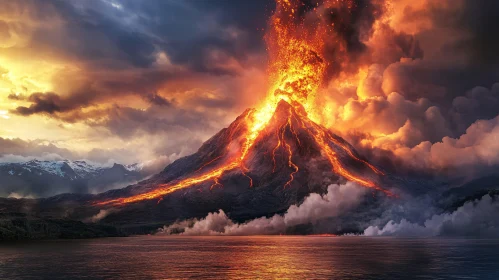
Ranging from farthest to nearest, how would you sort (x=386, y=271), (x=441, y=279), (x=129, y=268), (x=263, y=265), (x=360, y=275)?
(x=263, y=265) < (x=129, y=268) < (x=386, y=271) < (x=360, y=275) < (x=441, y=279)

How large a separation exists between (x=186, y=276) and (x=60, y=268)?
40.5m

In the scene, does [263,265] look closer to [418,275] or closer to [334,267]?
[334,267]

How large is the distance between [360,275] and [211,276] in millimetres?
33371

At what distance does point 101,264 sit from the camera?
5625 inches

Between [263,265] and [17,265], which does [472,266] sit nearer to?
[263,265]

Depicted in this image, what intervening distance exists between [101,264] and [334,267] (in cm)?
6523

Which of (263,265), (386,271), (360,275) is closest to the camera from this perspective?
(360,275)

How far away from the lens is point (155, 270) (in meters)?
125

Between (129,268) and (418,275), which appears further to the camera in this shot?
(129,268)

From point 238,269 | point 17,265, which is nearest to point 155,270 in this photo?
point 238,269

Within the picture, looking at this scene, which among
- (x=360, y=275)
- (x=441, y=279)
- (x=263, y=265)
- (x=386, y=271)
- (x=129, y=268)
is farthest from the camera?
(x=263, y=265)

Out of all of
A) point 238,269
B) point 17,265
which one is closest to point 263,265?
point 238,269

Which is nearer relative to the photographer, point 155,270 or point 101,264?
point 155,270

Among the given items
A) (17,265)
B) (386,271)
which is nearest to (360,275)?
(386,271)
